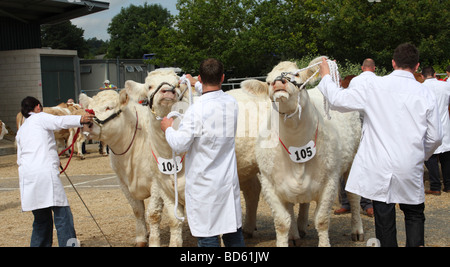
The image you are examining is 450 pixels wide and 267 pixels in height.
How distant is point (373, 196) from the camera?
449 cm

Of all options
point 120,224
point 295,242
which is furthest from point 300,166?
point 120,224

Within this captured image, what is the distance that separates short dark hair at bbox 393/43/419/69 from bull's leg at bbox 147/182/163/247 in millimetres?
3488

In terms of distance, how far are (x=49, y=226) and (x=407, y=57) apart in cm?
445

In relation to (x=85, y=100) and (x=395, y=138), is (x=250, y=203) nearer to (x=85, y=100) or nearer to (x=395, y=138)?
(x=85, y=100)

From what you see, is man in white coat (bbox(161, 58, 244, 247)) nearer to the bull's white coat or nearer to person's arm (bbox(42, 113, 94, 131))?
the bull's white coat

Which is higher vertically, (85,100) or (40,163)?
(85,100)

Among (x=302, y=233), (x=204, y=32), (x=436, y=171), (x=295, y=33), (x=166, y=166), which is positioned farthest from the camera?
(x=295, y=33)

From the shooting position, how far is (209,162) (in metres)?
4.25

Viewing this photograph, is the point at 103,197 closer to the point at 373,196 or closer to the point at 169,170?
the point at 169,170

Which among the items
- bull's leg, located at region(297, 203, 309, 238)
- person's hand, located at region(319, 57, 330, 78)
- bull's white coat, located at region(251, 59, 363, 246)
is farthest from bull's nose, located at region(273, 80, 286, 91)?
bull's leg, located at region(297, 203, 309, 238)

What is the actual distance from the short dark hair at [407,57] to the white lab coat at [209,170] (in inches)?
67.4

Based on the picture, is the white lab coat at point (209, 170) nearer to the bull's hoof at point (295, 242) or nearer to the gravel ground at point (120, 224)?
the bull's hoof at point (295, 242)

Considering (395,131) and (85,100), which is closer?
A: (395,131)
